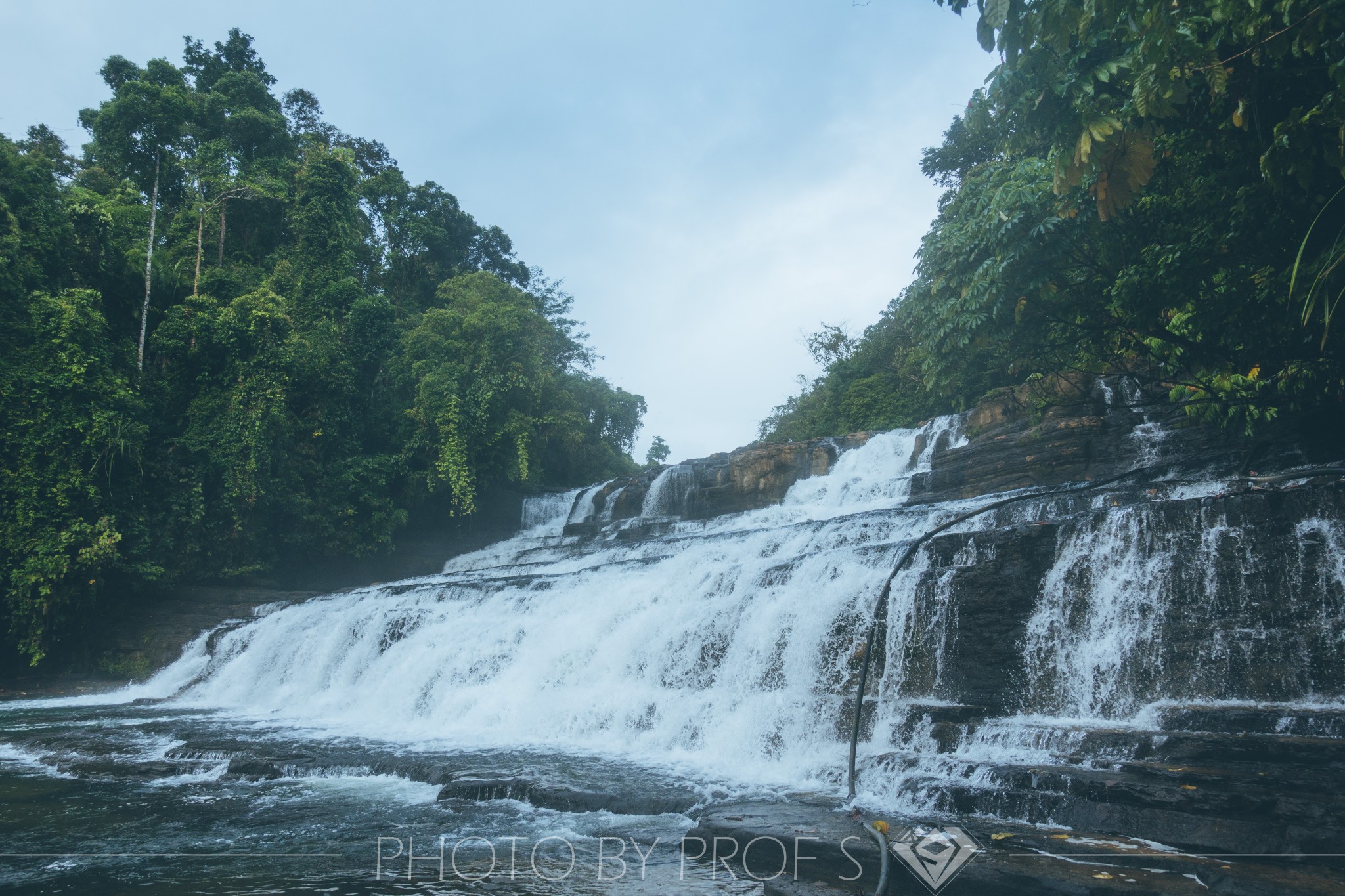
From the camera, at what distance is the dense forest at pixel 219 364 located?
44.0 ft

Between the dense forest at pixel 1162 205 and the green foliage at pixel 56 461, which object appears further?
the green foliage at pixel 56 461

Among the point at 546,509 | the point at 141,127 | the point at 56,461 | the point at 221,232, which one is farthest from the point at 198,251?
the point at 546,509

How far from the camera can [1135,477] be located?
1108 cm

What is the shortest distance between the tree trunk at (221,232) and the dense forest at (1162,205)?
2047cm

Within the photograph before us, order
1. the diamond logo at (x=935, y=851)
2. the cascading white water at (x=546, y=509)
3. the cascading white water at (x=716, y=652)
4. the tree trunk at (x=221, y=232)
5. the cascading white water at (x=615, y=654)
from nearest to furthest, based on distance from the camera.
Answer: the diamond logo at (x=935, y=851) → the cascading white water at (x=716, y=652) → the cascading white water at (x=615, y=654) → the tree trunk at (x=221, y=232) → the cascading white water at (x=546, y=509)

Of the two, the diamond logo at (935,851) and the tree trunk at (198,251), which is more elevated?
the tree trunk at (198,251)

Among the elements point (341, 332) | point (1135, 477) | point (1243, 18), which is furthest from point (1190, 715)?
point (341, 332)

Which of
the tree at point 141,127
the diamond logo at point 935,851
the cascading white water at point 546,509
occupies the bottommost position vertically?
the diamond logo at point 935,851

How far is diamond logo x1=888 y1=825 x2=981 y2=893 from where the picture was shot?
3.69m

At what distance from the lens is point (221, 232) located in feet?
70.4

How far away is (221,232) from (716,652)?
21.1 meters

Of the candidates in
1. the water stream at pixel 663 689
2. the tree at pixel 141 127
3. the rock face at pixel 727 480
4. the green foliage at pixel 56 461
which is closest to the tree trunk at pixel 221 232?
the tree at pixel 141 127

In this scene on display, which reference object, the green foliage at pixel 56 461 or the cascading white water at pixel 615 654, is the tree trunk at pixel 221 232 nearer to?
the green foliage at pixel 56 461

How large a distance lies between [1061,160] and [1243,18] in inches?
41.7
